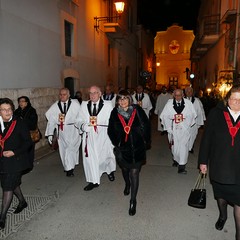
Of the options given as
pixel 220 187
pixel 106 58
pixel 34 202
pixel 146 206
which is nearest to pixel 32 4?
pixel 34 202

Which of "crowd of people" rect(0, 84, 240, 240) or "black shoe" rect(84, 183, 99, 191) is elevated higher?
"crowd of people" rect(0, 84, 240, 240)

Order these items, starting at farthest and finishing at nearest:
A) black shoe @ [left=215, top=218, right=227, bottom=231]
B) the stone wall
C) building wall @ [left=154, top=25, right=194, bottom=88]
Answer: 1. building wall @ [left=154, top=25, right=194, bottom=88]
2. the stone wall
3. black shoe @ [left=215, top=218, right=227, bottom=231]

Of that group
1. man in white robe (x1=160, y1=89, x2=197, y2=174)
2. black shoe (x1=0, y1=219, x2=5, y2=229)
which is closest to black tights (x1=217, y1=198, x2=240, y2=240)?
man in white robe (x1=160, y1=89, x2=197, y2=174)

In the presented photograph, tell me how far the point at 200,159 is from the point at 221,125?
549mm

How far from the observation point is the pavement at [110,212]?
406cm

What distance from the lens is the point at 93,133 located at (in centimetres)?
579

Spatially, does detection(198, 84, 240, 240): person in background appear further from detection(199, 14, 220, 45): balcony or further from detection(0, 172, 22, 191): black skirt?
detection(199, 14, 220, 45): balcony

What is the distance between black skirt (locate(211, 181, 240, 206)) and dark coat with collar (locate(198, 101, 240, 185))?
102 mm

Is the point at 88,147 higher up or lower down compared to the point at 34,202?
higher up

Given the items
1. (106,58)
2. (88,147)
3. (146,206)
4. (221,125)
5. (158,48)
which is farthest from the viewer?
(158,48)

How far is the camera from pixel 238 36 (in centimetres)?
1248

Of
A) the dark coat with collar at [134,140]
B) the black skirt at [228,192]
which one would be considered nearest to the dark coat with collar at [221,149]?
the black skirt at [228,192]

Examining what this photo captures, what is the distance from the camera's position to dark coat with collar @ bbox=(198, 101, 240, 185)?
3.56 m

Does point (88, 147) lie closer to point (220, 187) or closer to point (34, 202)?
point (34, 202)
